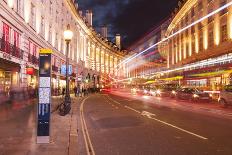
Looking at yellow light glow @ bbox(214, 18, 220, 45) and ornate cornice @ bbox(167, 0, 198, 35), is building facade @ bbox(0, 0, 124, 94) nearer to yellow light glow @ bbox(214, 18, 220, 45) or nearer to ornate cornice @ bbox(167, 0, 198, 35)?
ornate cornice @ bbox(167, 0, 198, 35)

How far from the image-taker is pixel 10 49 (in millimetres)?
29703

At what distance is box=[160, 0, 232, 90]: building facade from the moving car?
9.59 feet

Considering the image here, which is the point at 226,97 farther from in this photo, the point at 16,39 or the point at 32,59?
the point at 32,59

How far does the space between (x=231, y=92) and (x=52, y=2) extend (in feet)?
107

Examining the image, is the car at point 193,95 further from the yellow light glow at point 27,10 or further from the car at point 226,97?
the yellow light glow at point 27,10

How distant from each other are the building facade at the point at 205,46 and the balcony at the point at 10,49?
2121 cm

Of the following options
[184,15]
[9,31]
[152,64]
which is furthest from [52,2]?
[152,64]

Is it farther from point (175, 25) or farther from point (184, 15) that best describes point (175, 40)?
point (184, 15)

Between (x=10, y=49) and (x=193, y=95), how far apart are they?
65.0ft

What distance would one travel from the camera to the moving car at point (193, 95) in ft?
121

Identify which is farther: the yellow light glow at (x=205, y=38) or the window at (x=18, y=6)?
the yellow light glow at (x=205, y=38)

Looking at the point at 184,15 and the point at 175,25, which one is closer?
the point at 184,15

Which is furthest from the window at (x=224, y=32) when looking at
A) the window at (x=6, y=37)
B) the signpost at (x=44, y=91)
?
the signpost at (x=44, y=91)

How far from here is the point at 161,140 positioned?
11.1 meters
